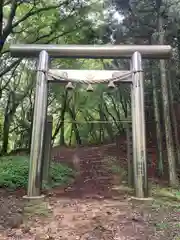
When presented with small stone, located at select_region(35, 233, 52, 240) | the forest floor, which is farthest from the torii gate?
small stone, located at select_region(35, 233, 52, 240)

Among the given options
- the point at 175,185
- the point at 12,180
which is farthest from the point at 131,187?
the point at 12,180

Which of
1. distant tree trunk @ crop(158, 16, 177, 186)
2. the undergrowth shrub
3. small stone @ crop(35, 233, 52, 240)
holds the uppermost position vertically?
distant tree trunk @ crop(158, 16, 177, 186)

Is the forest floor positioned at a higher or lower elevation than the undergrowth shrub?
lower

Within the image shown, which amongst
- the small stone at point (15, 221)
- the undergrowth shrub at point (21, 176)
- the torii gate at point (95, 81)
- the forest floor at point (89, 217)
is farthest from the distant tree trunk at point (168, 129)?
the small stone at point (15, 221)

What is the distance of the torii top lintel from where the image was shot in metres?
6.85

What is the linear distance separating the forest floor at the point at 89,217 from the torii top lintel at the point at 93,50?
11.9 ft

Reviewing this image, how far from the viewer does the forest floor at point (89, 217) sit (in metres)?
4.08

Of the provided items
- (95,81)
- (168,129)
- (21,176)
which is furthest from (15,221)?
(168,129)

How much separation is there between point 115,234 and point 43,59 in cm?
453

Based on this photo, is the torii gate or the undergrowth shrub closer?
the torii gate

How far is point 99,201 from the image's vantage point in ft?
19.7

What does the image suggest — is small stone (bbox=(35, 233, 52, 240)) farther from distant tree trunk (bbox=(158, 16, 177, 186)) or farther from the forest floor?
distant tree trunk (bbox=(158, 16, 177, 186))

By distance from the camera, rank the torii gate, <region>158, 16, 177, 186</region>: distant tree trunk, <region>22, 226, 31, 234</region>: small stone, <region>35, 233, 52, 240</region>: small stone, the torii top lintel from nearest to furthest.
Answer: <region>35, 233, 52, 240</region>: small stone, <region>22, 226, 31, 234</region>: small stone, the torii gate, the torii top lintel, <region>158, 16, 177, 186</region>: distant tree trunk

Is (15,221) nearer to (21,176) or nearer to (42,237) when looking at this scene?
(42,237)
